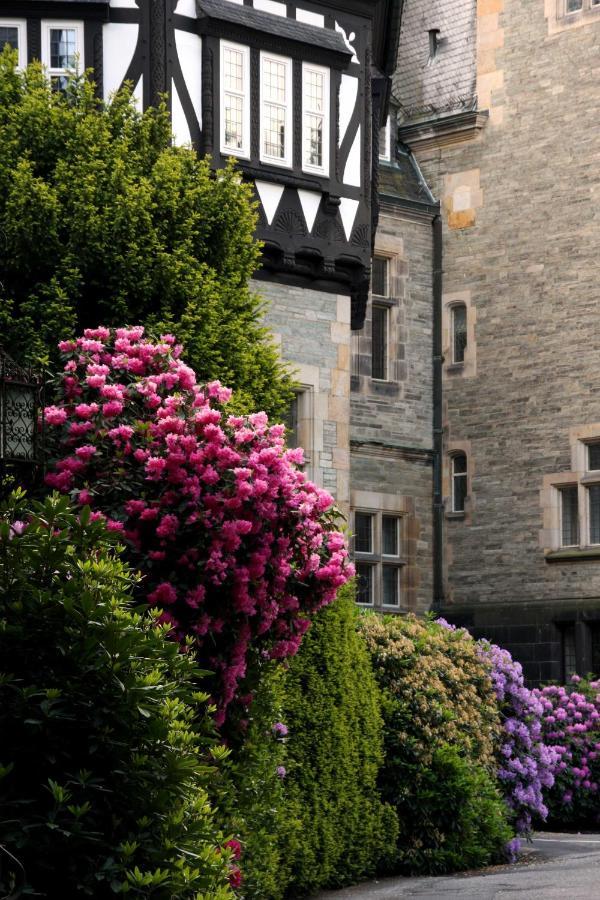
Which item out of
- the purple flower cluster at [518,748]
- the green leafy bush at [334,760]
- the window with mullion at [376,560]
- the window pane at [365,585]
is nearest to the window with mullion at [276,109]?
the purple flower cluster at [518,748]

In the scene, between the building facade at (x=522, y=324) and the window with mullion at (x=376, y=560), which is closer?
the building facade at (x=522, y=324)

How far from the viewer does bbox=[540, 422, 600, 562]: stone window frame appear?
27.7m

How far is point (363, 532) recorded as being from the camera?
28531 millimetres

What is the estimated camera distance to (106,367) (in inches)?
452

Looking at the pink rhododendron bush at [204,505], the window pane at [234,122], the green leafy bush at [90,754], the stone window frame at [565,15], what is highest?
the stone window frame at [565,15]

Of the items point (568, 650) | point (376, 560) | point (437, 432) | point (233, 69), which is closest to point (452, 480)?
point (437, 432)

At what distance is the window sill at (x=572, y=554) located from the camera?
27.4 meters

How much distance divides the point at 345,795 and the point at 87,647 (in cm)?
707

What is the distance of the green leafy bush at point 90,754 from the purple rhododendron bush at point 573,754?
13361 mm

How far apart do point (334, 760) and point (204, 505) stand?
4004mm

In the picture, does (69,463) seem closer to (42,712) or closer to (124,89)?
(42,712)

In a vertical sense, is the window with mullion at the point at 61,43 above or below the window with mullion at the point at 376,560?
above

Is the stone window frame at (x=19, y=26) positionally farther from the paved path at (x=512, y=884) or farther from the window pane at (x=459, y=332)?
the window pane at (x=459, y=332)

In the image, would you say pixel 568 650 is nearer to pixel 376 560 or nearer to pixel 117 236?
pixel 376 560
